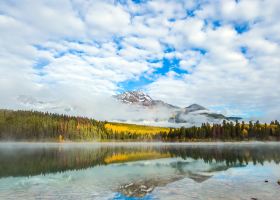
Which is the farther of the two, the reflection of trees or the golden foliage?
the golden foliage

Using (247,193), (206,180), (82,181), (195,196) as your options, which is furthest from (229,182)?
(82,181)

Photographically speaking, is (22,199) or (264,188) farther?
(264,188)

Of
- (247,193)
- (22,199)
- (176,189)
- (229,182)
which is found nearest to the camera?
(22,199)

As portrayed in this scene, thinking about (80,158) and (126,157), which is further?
(126,157)

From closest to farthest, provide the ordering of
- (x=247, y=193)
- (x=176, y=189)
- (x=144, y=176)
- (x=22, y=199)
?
(x=22, y=199)
(x=247, y=193)
(x=176, y=189)
(x=144, y=176)

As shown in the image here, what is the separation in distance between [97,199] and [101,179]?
14.1 metres

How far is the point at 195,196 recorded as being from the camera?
3288 centimetres

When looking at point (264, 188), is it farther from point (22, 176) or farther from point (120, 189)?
point (22, 176)

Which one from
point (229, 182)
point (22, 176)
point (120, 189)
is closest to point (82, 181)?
point (120, 189)

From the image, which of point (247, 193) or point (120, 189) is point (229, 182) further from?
point (120, 189)

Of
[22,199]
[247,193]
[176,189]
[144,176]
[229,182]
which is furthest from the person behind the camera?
[144,176]

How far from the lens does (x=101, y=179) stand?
45156mm

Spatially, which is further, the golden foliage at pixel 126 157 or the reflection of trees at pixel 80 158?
the golden foliage at pixel 126 157

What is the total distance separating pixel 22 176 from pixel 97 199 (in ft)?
73.5
